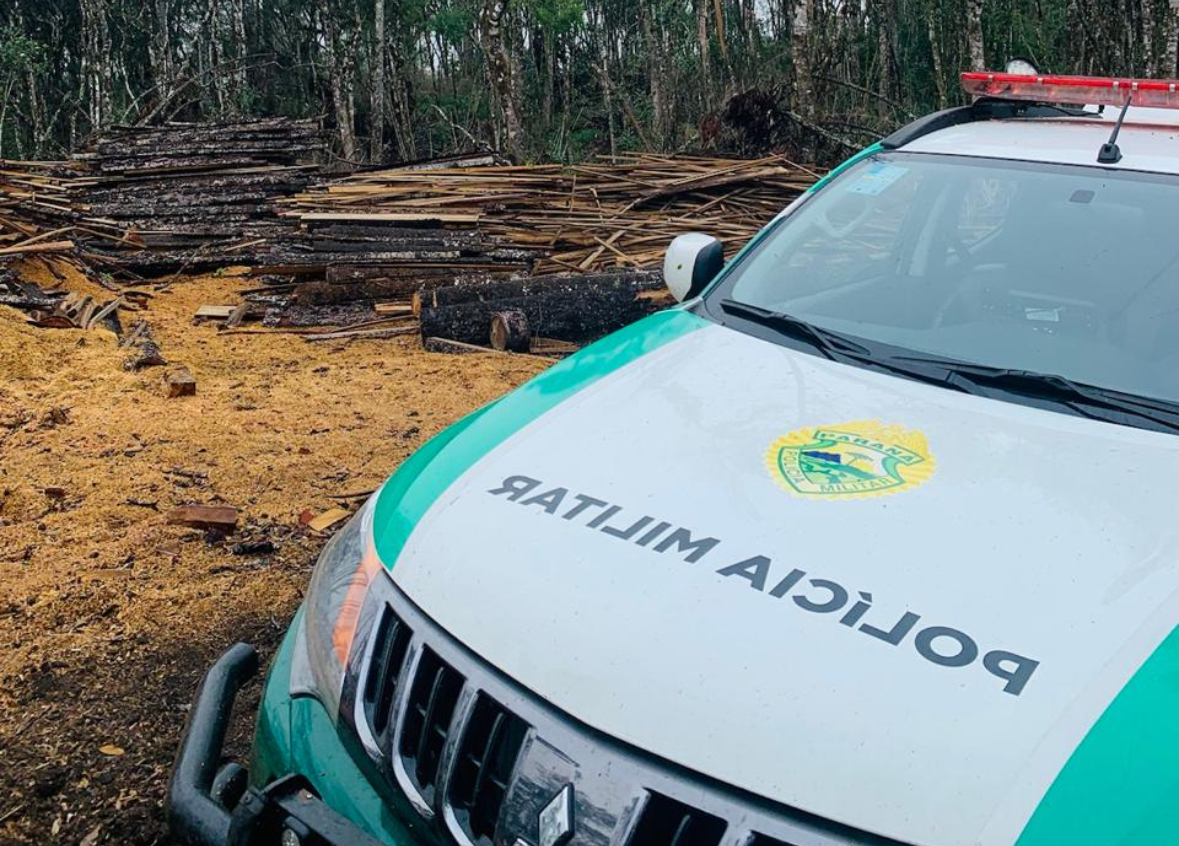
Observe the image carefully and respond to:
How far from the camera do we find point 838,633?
1.71 meters

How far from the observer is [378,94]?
23406 mm

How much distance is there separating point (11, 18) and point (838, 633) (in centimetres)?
2954

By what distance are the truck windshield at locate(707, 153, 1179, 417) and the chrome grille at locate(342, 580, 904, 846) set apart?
4.62 ft

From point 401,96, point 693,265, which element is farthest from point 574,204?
point 401,96

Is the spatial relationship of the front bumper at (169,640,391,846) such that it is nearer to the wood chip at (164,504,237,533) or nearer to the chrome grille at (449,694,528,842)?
the chrome grille at (449,694,528,842)

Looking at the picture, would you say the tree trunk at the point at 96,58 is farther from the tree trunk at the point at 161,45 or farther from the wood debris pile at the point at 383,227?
the wood debris pile at the point at 383,227

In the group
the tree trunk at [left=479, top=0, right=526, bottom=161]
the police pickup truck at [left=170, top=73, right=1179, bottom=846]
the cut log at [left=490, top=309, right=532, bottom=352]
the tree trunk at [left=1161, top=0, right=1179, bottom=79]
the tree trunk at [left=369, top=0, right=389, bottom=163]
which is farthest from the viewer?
the tree trunk at [left=369, top=0, right=389, bottom=163]

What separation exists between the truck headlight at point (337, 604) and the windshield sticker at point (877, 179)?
197cm

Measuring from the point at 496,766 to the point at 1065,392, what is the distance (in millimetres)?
1584

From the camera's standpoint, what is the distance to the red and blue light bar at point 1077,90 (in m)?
3.55

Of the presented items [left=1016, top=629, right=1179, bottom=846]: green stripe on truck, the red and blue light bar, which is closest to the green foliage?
the red and blue light bar

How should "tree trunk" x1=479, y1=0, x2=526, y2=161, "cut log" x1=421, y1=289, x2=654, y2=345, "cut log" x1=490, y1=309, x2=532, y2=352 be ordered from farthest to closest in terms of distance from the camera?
"tree trunk" x1=479, y1=0, x2=526, y2=161 < "cut log" x1=421, y1=289, x2=654, y2=345 < "cut log" x1=490, y1=309, x2=532, y2=352

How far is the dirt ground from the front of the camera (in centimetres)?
327

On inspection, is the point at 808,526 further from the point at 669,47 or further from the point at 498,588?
the point at 669,47
